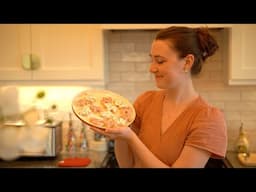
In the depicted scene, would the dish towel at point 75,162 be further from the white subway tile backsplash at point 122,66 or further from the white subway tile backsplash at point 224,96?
the white subway tile backsplash at point 224,96

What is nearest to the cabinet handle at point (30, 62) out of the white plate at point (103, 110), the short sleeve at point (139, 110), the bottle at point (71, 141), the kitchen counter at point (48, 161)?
the bottle at point (71, 141)

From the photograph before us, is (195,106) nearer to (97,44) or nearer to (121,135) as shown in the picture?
(121,135)

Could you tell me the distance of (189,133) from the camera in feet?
3.44

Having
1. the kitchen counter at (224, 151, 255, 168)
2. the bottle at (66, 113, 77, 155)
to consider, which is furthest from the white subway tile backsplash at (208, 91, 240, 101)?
the bottle at (66, 113, 77, 155)

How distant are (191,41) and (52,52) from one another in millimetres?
1272

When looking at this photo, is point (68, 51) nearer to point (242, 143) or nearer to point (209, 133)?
point (242, 143)

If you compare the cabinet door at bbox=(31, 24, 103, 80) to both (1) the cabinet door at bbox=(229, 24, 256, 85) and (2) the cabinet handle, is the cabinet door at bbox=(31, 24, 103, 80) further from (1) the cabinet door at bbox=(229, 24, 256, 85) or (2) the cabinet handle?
(1) the cabinet door at bbox=(229, 24, 256, 85)

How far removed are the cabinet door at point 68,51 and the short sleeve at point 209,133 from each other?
1227mm

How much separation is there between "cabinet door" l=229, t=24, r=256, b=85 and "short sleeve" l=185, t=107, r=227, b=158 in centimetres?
118

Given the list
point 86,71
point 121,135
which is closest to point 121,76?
point 86,71

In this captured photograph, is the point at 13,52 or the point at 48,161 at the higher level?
the point at 13,52

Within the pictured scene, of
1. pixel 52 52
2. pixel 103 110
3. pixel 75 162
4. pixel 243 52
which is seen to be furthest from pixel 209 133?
pixel 52 52
